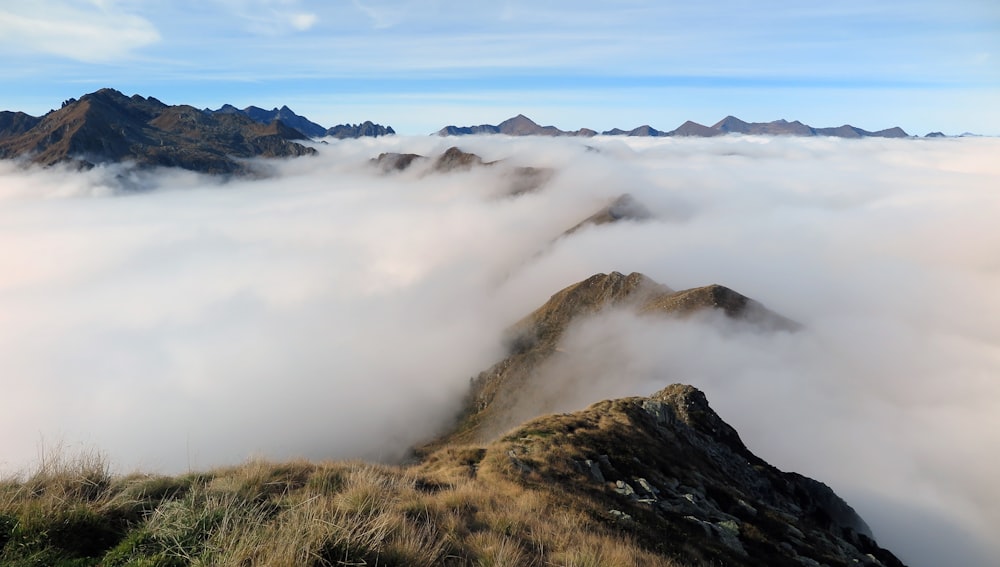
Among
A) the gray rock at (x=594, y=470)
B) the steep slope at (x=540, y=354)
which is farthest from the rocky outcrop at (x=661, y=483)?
the steep slope at (x=540, y=354)

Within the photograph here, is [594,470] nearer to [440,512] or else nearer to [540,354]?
[440,512]

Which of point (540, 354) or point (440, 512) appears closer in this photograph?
point (440, 512)

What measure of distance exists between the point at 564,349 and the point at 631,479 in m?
156

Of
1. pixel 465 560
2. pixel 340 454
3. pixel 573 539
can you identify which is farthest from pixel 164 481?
pixel 340 454

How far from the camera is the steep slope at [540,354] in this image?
504 ft

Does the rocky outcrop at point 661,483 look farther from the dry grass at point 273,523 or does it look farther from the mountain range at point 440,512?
the dry grass at point 273,523

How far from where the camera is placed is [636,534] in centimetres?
1216

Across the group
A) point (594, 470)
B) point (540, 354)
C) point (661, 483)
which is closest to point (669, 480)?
point (661, 483)

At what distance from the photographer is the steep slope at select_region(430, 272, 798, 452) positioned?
15362 cm

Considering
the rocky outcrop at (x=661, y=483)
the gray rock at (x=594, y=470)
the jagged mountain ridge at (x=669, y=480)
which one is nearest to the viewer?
the rocky outcrop at (x=661, y=483)

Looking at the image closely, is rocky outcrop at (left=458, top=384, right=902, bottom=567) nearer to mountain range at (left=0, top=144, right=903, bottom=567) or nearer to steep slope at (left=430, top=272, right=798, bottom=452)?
mountain range at (left=0, top=144, right=903, bottom=567)

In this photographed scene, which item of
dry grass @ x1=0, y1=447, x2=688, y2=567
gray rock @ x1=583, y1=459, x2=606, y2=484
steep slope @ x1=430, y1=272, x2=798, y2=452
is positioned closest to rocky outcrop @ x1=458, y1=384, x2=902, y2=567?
gray rock @ x1=583, y1=459, x2=606, y2=484

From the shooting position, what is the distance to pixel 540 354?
589ft

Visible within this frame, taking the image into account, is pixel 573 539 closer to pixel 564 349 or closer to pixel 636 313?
pixel 564 349
